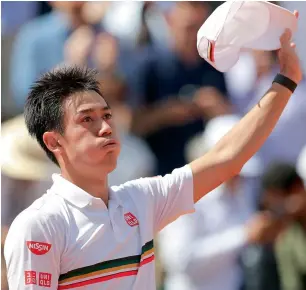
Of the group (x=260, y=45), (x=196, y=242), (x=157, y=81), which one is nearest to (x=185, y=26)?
(x=157, y=81)

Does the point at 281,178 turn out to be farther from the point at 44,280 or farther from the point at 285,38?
the point at 44,280

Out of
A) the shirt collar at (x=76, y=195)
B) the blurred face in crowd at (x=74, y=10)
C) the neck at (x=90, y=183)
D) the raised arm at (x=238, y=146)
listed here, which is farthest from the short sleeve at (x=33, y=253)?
the blurred face in crowd at (x=74, y=10)

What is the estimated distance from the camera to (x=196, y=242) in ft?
24.1

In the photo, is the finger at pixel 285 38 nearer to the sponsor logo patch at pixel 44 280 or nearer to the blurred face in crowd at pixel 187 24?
the sponsor logo patch at pixel 44 280

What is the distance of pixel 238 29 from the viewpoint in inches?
175

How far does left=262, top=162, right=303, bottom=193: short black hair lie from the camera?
7.50m

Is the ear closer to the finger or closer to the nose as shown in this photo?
the nose

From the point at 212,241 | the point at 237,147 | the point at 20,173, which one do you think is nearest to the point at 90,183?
the point at 237,147

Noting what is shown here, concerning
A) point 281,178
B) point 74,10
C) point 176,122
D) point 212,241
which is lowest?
point 212,241

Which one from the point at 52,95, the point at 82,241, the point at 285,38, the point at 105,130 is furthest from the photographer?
the point at 285,38

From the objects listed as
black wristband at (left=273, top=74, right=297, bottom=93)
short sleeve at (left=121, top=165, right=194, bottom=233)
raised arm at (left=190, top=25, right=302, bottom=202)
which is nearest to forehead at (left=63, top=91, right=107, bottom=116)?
short sleeve at (left=121, top=165, right=194, bottom=233)

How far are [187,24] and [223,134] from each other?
1079mm

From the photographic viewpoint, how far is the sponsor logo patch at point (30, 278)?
12.3 ft

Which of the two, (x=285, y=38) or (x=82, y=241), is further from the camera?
(x=285, y=38)
